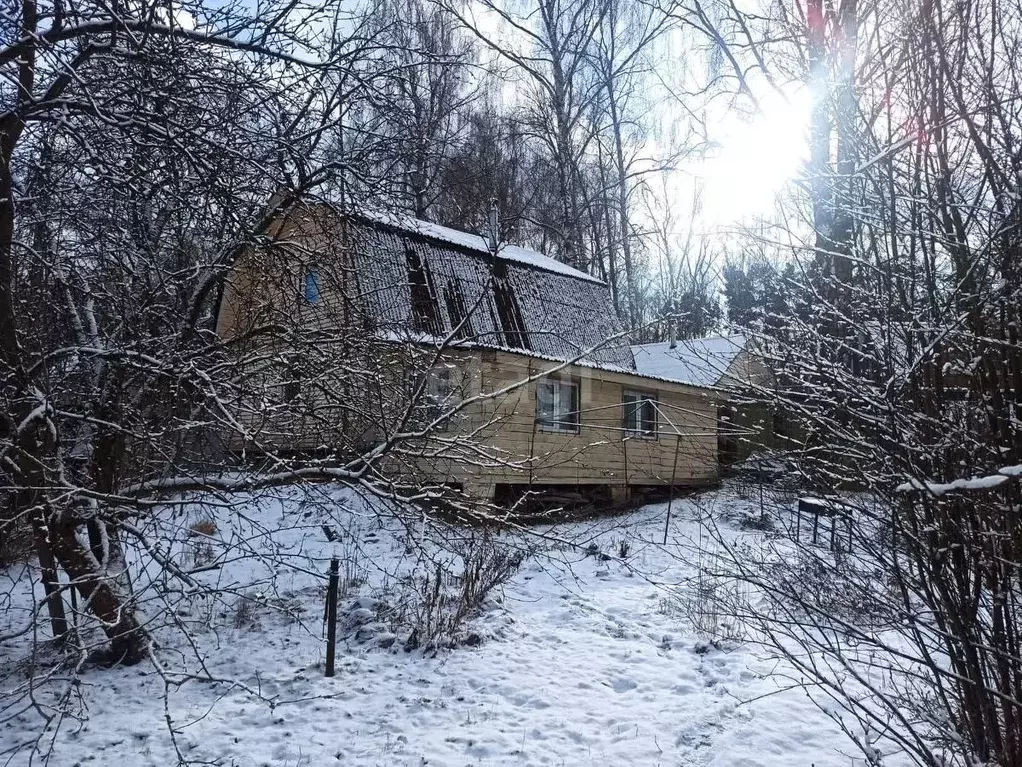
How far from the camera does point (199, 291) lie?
219 inches

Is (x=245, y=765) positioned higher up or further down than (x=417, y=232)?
further down

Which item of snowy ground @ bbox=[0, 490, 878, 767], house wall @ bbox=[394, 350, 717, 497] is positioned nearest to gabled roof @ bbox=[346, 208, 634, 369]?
house wall @ bbox=[394, 350, 717, 497]

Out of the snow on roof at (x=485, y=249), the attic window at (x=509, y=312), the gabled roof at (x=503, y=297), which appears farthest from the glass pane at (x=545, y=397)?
the snow on roof at (x=485, y=249)

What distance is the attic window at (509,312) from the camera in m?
13.4

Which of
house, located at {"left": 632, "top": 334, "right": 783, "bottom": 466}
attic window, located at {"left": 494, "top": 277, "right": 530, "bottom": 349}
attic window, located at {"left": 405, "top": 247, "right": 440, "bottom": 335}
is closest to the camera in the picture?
house, located at {"left": 632, "top": 334, "right": 783, "bottom": 466}

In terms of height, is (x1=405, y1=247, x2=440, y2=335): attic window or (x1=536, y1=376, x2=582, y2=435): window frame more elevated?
(x1=405, y1=247, x2=440, y2=335): attic window

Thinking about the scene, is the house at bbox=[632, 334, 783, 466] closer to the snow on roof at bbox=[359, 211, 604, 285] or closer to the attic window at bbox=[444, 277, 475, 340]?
the snow on roof at bbox=[359, 211, 604, 285]

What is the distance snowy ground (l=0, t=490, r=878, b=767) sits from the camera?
4582mm

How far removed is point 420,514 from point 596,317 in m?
11.5

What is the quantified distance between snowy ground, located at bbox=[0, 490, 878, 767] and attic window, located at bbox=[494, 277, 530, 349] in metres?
6.50

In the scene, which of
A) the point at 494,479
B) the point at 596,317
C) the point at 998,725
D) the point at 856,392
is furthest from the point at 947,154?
the point at 596,317

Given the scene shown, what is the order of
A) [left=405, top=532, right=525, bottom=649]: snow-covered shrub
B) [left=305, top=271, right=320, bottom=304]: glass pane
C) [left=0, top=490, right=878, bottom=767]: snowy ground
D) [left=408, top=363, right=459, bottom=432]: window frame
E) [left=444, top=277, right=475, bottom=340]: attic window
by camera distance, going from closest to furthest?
1. [left=0, top=490, right=878, bottom=767]: snowy ground
2. [left=408, top=363, right=459, bottom=432]: window frame
3. [left=305, top=271, right=320, bottom=304]: glass pane
4. [left=405, top=532, right=525, bottom=649]: snow-covered shrub
5. [left=444, top=277, right=475, bottom=340]: attic window

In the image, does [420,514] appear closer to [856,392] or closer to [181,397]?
[181,397]

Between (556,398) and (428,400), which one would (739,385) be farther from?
(556,398)
